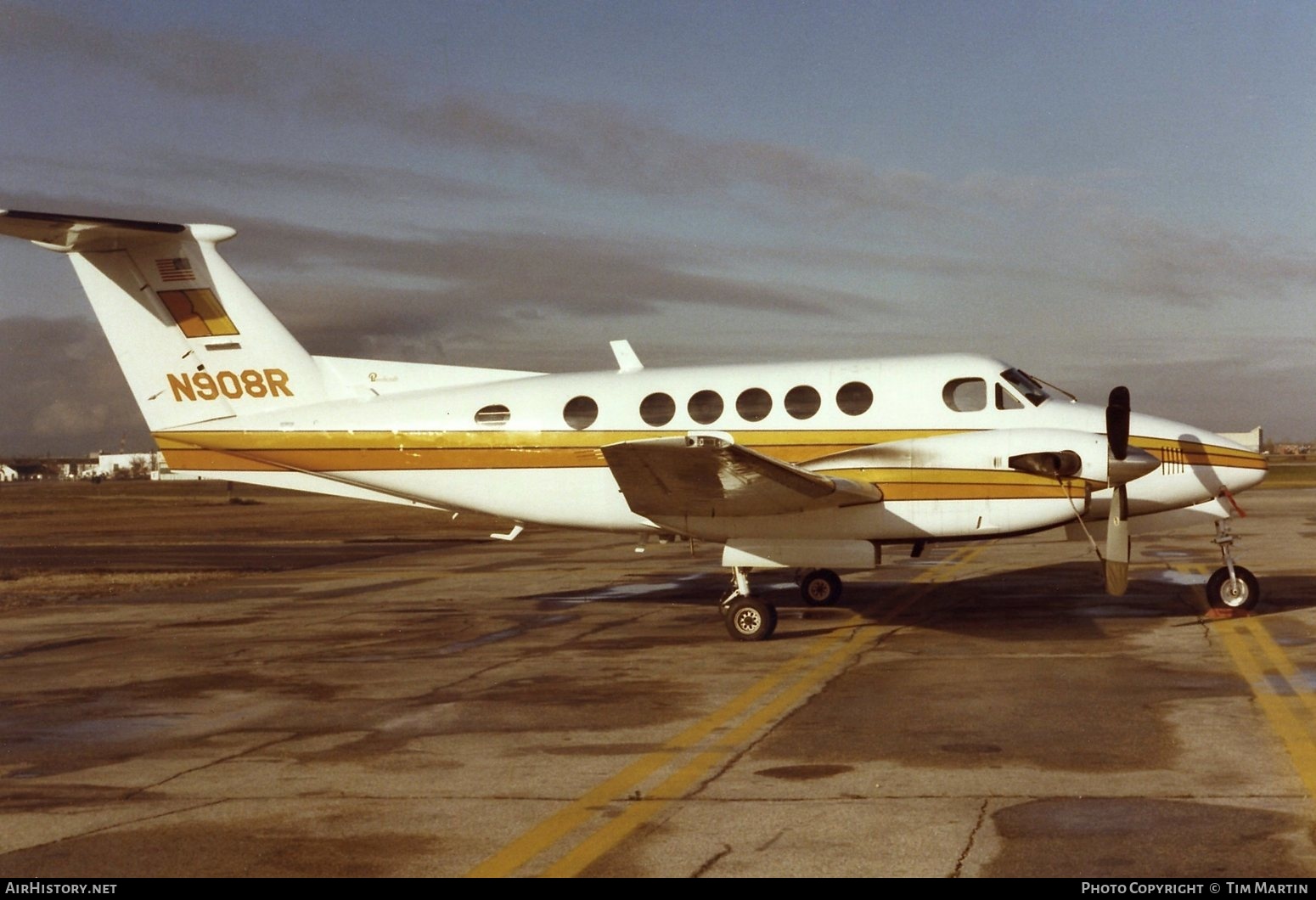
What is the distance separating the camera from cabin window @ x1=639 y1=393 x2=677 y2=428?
1484 cm

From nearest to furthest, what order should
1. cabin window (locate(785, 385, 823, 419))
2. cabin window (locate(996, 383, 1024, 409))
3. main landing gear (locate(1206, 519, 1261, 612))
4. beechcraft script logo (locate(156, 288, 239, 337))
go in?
1. cabin window (locate(996, 383, 1024, 409))
2. main landing gear (locate(1206, 519, 1261, 612))
3. cabin window (locate(785, 385, 823, 419))
4. beechcraft script logo (locate(156, 288, 239, 337))

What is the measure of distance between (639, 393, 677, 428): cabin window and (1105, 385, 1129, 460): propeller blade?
4.94 metres

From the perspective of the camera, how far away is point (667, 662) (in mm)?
12297

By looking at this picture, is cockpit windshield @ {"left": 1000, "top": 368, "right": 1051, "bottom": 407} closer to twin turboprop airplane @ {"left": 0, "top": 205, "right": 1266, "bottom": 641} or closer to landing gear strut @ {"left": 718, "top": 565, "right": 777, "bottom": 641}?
twin turboprop airplane @ {"left": 0, "top": 205, "right": 1266, "bottom": 641}

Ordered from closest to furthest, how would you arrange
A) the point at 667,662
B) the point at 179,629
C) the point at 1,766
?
the point at 1,766
the point at 667,662
the point at 179,629

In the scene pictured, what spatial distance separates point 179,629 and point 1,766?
7800 mm

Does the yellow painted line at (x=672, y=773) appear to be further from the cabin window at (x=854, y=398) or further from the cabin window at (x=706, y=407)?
the cabin window at (x=706, y=407)

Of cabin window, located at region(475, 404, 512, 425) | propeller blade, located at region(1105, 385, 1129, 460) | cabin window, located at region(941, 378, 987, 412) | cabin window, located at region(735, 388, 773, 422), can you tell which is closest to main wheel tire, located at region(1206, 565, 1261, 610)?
propeller blade, located at region(1105, 385, 1129, 460)

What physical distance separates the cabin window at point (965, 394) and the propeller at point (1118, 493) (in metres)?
1.47

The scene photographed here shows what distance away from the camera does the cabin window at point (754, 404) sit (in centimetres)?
1467

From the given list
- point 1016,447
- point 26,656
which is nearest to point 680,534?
point 1016,447

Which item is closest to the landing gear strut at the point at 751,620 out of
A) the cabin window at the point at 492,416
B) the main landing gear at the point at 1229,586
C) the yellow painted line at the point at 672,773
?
the yellow painted line at the point at 672,773

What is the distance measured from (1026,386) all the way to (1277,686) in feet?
17.0
